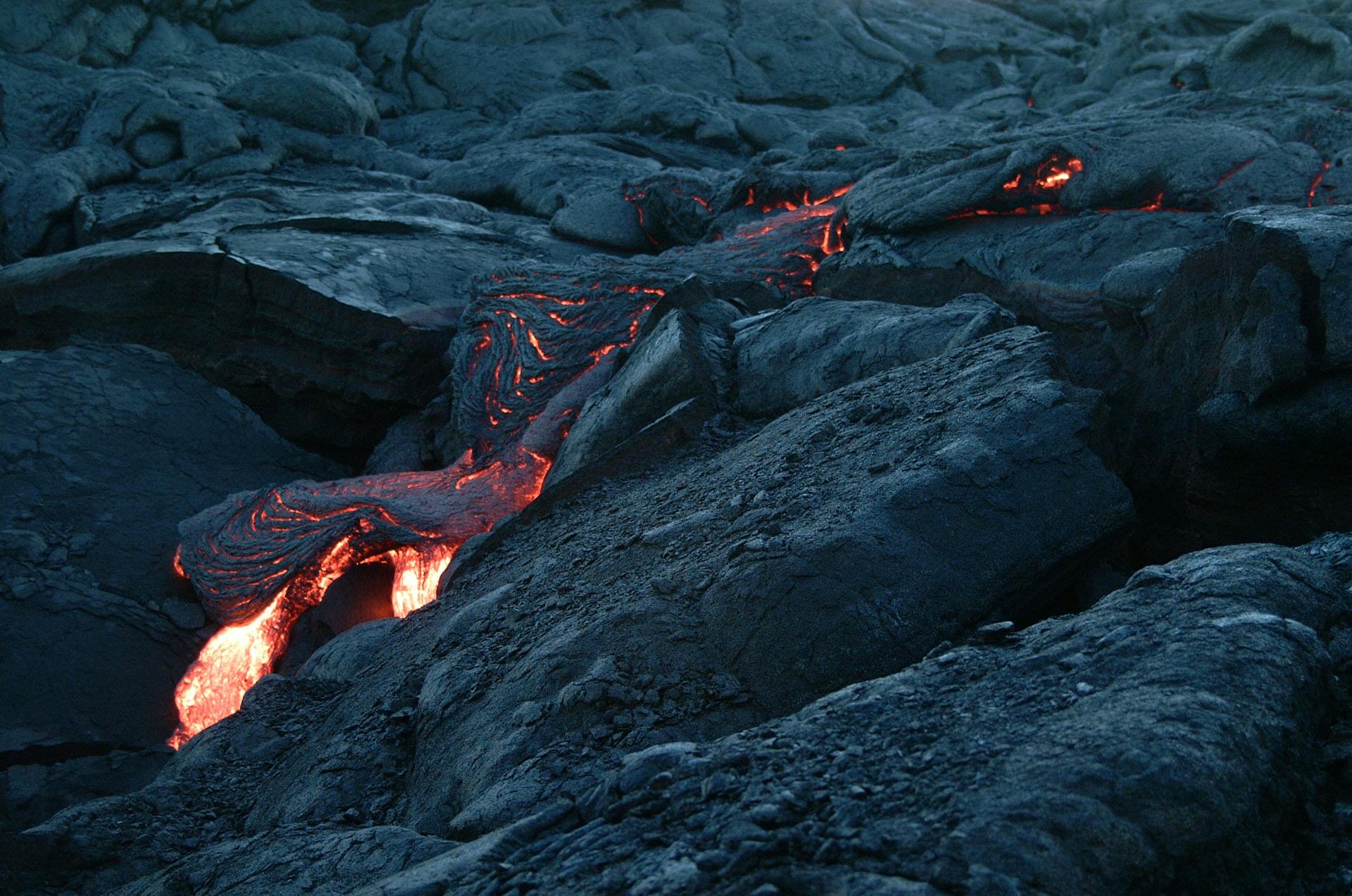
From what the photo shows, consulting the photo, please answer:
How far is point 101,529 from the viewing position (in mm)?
6160

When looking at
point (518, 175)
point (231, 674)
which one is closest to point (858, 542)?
point (231, 674)

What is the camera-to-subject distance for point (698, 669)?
111 inches

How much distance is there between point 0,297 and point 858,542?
6869 mm

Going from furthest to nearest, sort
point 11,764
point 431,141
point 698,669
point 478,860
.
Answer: point 431,141 < point 11,764 < point 698,669 < point 478,860

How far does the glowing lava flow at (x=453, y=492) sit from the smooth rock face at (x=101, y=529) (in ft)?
0.81

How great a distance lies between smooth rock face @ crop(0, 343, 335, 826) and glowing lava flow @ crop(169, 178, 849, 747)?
0.25 metres

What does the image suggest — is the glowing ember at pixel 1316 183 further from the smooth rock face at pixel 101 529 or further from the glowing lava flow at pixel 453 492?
the smooth rock face at pixel 101 529

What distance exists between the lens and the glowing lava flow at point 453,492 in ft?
18.2

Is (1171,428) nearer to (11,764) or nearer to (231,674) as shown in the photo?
(231,674)

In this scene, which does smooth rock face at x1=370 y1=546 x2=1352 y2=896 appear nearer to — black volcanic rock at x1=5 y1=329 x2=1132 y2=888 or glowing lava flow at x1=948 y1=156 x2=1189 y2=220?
black volcanic rock at x1=5 y1=329 x2=1132 y2=888

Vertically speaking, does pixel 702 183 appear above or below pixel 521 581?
above

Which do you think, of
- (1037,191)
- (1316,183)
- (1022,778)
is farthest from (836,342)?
(1022,778)

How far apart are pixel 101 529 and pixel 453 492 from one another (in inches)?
84.4

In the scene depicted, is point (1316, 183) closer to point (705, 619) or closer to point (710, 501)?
point (710, 501)
